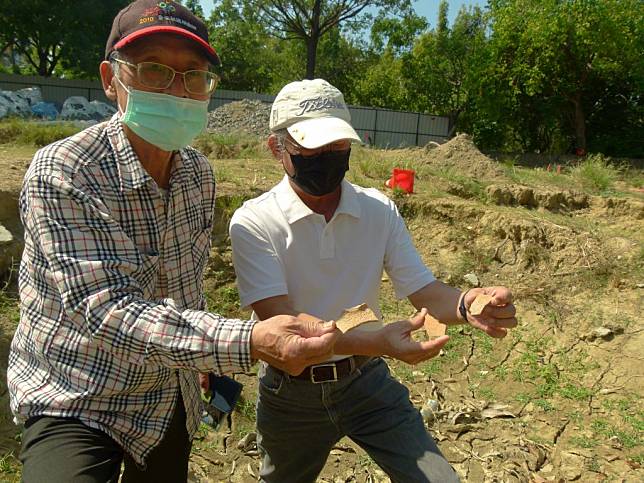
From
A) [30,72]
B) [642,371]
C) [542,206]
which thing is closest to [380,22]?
[30,72]

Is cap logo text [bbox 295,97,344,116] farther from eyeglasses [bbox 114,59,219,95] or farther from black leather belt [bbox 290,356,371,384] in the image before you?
black leather belt [bbox 290,356,371,384]

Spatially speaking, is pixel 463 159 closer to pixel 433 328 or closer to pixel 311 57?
pixel 433 328

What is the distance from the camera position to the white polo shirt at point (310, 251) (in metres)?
2.10

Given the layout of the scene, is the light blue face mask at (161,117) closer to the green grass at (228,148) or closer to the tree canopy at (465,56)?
the green grass at (228,148)

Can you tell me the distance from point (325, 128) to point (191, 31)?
617mm

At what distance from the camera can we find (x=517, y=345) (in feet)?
16.8

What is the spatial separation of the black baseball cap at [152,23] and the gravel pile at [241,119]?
1192cm

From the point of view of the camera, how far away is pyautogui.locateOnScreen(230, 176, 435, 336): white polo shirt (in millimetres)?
2096

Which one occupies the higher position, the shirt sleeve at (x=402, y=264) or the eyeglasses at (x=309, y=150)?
the eyeglasses at (x=309, y=150)

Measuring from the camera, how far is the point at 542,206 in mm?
7547

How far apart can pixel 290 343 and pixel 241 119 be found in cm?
1385

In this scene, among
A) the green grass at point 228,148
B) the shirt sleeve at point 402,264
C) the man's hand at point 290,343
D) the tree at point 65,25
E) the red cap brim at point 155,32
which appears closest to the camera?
the man's hand at point 290,343

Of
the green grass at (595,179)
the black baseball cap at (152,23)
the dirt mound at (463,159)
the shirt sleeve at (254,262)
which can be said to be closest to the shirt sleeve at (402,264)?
the shirt sleeve at (254,262)

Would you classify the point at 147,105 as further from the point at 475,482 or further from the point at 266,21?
the point at 266,21
